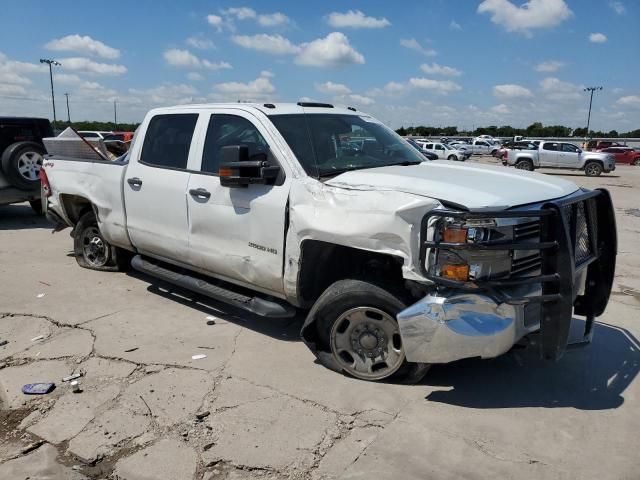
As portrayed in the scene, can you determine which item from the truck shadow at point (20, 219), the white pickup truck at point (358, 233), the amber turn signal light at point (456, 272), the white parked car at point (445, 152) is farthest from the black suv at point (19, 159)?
the white parked car at point (445, 152)

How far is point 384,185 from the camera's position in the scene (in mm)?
3564

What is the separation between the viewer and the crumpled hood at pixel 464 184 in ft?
10.8

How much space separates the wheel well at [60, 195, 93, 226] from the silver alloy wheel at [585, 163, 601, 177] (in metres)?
27.9

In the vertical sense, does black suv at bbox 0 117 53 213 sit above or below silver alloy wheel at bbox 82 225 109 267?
above

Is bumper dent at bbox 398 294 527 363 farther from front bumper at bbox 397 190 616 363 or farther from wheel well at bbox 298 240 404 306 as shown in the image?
wheel well at bbox 298 240 404 306

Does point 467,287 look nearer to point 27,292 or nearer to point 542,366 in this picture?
point 542,366

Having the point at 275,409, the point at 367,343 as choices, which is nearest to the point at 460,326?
the point at 367,343

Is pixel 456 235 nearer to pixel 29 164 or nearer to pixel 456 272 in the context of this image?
pixel 456 272

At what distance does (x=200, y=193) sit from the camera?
4.66 metres

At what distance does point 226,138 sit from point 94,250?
3116mm

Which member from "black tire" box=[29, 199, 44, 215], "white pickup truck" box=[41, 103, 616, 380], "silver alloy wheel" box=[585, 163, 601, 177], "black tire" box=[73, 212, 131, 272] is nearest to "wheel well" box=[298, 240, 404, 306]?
"white pickup truck" box=[41, 103, 616, 380]

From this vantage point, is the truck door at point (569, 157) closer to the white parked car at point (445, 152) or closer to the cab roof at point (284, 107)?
the white parked car at point (445, 152)

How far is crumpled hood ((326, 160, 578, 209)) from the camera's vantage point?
3.29 m

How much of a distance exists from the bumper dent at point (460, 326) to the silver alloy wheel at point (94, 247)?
4632mm
